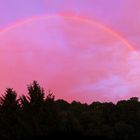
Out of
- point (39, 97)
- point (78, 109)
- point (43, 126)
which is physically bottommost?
point (43, 126)

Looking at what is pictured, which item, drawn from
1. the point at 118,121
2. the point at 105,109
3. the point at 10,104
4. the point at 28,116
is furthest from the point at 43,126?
the point at 105,109

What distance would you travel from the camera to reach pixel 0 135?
59.8m

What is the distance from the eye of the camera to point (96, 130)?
220 ft

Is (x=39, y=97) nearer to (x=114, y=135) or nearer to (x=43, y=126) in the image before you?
(x=43, y=126)

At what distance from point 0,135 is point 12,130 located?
57.7 inches

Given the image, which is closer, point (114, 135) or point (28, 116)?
point (28, 116)

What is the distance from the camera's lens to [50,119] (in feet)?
189

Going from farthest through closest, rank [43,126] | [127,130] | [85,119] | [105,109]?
[105,109] → [85,119] → [127,130] → [43,126]

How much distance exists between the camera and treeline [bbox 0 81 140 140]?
5772 cm

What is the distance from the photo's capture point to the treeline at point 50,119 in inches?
2272

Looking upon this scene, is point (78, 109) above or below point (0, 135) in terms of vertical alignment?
above

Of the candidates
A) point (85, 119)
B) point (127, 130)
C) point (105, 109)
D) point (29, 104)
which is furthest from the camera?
point (105, 109)

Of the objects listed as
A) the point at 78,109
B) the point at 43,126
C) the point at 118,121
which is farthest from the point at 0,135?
the point at 78,109

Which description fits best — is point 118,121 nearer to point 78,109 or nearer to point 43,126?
point 78,109
